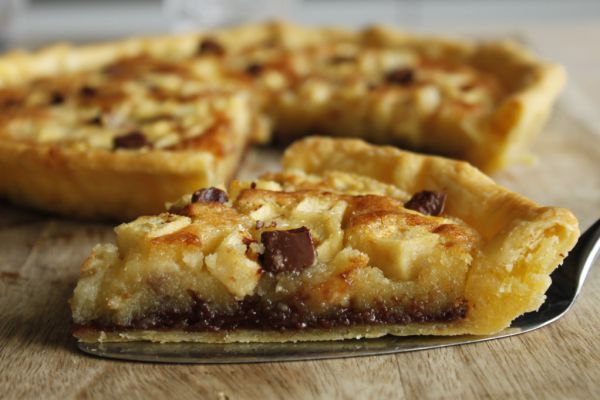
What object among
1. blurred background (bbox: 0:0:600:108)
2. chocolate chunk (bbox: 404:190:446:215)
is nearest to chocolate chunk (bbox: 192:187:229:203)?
chocolate chunk (bbox: 404:190:446:215)

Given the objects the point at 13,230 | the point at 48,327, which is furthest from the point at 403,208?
the point at 13,230

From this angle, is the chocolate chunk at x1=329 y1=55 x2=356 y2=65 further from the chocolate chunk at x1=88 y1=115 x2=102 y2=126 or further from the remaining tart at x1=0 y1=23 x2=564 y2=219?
the chocolate chunk at x1=88 y1=115 x2=102 y2=126

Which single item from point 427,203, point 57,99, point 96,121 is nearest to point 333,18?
point 57,99

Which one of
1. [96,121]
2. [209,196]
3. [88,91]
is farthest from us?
[88,91]

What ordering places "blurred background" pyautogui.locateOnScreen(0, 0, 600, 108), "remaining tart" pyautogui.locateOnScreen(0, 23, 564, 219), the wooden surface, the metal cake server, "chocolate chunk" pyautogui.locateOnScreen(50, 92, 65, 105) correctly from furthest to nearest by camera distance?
"blurred background" pyautogui.locateOnScreen(0, 0, 600, 108)
"chocolate chunk" pyautogui.locateOnScreen(50, 92, 65, 105)
"remaining tart" pyautogui.locateOnScreen(0, 23, 564, 219)
the metal cake server
the wooden surface

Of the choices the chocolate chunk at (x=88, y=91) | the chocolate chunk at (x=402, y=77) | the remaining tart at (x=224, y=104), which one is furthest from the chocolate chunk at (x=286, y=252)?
the chocolate chunk at (x=402, y=77)

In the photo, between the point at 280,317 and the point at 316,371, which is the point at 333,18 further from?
the point at 316,371

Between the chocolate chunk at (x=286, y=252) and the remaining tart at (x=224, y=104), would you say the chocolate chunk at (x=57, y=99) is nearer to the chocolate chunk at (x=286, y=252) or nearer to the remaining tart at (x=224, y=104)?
the remaining tart at (x=224, y=104)
